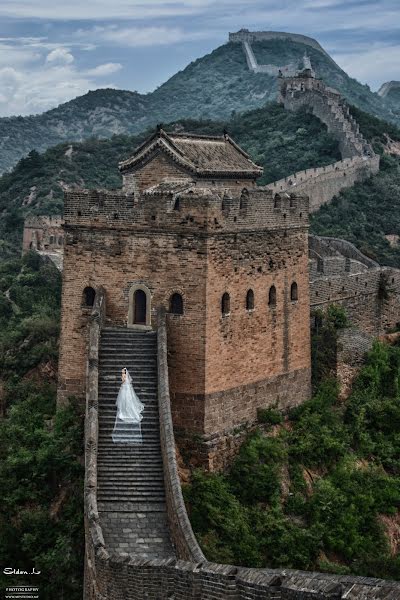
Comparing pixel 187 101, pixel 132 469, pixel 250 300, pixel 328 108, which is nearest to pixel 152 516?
pixel 132 469

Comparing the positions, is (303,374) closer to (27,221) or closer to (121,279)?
(121,279)

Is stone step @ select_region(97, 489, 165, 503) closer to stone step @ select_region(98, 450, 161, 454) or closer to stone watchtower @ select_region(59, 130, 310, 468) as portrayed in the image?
stone step @ select_region(98, 450, 161, 454)

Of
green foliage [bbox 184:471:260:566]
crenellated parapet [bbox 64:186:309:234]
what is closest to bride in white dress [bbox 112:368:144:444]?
green foliage [bbox 184:471:260:566]

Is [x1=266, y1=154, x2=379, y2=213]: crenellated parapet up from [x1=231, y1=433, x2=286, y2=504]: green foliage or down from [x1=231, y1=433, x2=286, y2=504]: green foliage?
up

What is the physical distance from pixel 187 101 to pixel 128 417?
155605 mm

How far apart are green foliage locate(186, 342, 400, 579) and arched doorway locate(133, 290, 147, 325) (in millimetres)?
3143

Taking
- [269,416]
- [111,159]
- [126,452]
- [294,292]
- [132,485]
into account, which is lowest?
[132,485]

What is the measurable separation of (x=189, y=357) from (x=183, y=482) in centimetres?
240

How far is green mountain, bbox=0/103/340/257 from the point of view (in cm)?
7375

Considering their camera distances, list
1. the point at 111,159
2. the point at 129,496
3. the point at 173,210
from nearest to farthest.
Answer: the point at 129,496 < the point at 173,210 < the point at 111,159

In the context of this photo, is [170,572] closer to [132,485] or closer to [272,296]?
[132,485]

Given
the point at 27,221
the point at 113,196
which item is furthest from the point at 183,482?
the point at 27,221

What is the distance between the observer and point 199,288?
70.5 feet

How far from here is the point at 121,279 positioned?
22234mm
